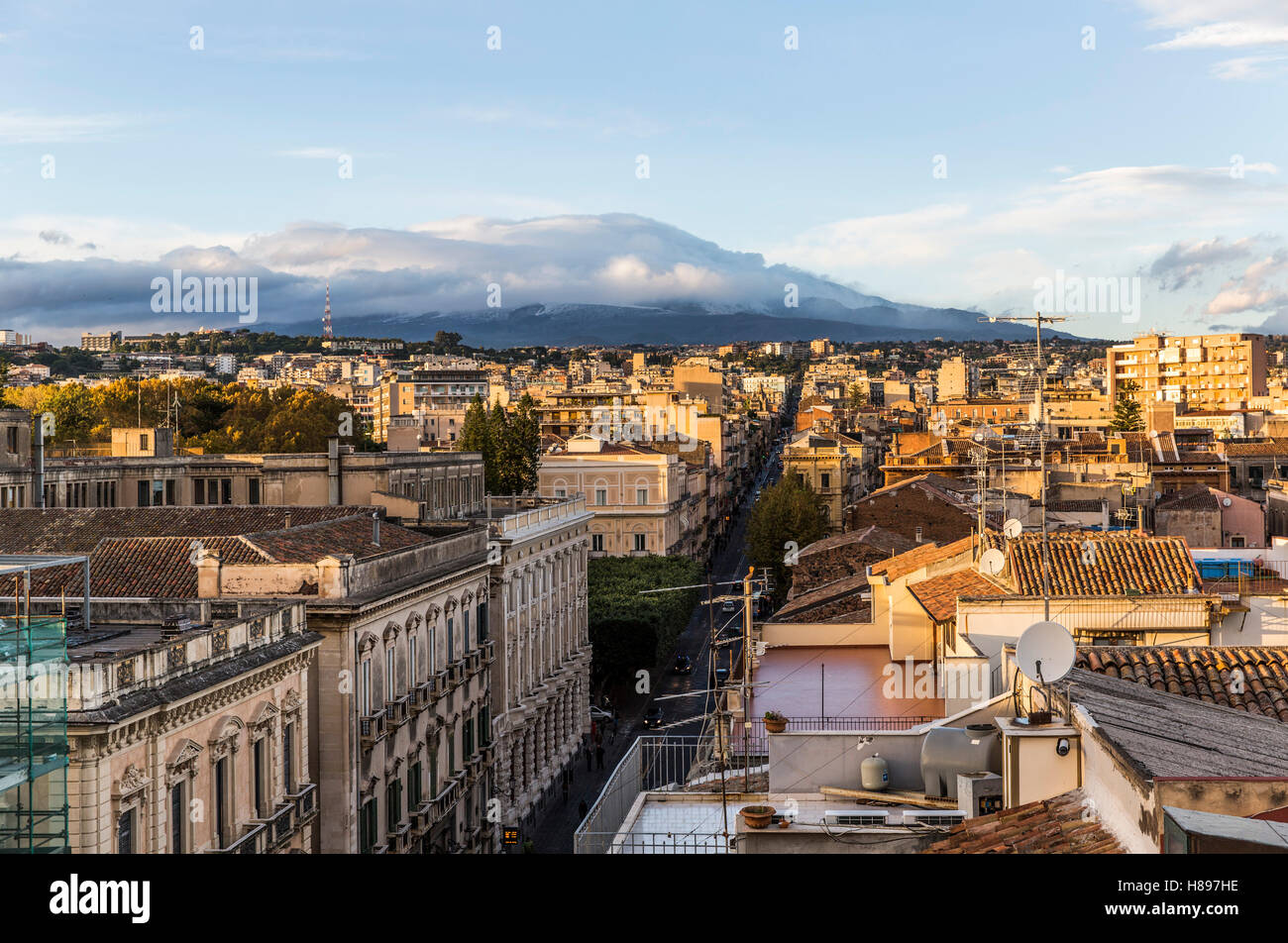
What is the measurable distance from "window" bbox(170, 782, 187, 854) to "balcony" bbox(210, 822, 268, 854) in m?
1.13

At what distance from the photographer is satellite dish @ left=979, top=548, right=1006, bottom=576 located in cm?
2386

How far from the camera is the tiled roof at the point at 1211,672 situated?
656 inches

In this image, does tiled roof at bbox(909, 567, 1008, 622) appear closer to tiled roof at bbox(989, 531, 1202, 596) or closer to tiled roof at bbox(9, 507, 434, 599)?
tiled roof at bbox(989, 531, 1202, 596)

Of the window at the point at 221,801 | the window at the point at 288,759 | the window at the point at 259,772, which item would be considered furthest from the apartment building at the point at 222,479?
the window at the point at 221,801

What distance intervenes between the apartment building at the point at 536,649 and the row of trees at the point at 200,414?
128ft

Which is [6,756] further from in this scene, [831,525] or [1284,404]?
[1284,404]

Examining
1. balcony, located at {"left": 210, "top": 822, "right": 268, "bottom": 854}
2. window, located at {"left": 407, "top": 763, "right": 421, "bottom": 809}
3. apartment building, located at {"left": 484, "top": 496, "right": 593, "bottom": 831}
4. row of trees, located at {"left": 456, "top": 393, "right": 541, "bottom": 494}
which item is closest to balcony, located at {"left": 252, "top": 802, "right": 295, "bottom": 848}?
balcony, located at {"left": 210, "top": 822, "right": 268, "bottom": 854}

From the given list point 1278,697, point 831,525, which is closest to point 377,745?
point 1278,697

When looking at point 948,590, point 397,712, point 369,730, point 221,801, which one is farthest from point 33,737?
point 948,590
